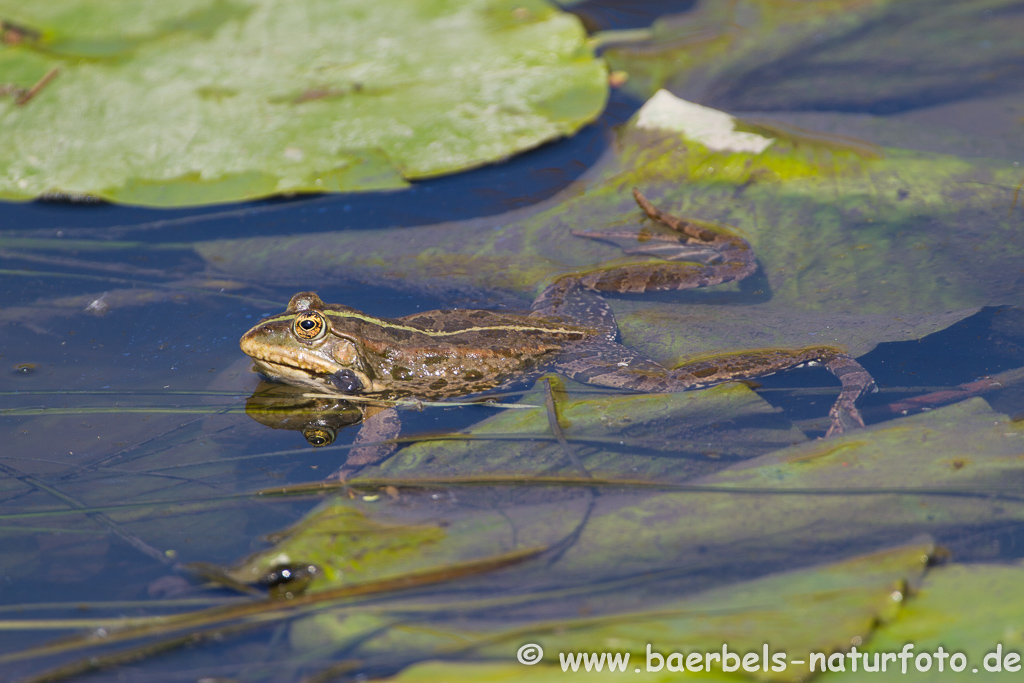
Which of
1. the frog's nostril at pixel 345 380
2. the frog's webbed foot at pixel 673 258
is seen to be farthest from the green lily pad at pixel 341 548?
the frog's webbed foot at pixel 673 258

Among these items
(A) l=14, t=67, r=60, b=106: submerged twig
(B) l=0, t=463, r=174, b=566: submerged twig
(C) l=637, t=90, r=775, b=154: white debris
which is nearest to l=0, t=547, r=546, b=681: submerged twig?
(B) l=0, t=463, r=174, b=566: submerged twig

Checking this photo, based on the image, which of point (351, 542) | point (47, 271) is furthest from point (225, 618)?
point (47, 271)

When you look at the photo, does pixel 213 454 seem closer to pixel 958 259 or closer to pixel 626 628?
pixel 626 628

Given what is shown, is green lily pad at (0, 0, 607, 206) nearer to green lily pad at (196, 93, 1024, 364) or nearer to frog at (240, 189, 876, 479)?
green lily pad at (196, 93, 1024, 364)

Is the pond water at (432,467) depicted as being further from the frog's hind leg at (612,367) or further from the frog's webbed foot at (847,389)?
the frog's hind leg at (612,367)

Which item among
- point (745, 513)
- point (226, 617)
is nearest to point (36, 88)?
point (226, 617)
